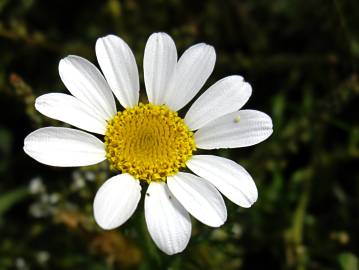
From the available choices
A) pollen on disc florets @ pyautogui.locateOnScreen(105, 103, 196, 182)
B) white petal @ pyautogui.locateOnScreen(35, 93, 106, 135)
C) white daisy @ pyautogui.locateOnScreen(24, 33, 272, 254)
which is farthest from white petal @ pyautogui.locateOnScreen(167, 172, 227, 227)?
white petal @ pyautogui.locateOnScreen(35, 93, 106, 135)

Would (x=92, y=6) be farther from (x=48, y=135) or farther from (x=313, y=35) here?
(x=48, y=135)

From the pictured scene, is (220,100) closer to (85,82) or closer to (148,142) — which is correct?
(148,142)

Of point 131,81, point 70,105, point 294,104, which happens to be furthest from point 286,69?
point 70,105

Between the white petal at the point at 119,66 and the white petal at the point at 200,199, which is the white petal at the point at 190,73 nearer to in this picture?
the white petal at the point at 119,66

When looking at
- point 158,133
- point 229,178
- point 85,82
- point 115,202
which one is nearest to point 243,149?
point 158,133

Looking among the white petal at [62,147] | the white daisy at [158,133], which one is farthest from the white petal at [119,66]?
the white petal at [62,147]

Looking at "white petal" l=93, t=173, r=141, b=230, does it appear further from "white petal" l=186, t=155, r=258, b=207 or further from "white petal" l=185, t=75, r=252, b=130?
"white petal" l=185, t=75, r=252, b=130
